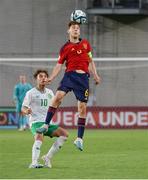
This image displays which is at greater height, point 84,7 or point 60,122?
point 84,7

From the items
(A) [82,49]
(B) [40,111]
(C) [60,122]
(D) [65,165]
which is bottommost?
(C) [60,122]

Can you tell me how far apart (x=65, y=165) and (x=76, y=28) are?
7.40ft

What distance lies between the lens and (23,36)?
33750 mm

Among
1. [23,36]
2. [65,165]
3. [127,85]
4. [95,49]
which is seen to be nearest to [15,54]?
[23,36]

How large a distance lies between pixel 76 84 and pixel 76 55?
18.0 inches

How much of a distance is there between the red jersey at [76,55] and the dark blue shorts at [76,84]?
0.36 ft

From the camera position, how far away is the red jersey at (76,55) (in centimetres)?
1216

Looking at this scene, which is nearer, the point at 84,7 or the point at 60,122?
the point at 60,122

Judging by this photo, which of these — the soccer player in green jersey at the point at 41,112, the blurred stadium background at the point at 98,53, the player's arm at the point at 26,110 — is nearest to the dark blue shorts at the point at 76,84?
the soccer player in green jersey at the point at 41,112

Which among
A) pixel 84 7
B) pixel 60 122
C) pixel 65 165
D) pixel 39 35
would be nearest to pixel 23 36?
pixel 39 35

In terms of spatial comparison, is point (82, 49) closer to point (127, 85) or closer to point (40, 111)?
point (40, 111)

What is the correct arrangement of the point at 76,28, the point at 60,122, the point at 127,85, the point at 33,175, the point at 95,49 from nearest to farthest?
the point at 33,175, the point at 76,28, the point at 60,122, the point at 127,85, the point at 95,49

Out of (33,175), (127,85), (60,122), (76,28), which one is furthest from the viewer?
(127,85)

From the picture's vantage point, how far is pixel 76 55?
12180 millimetres
